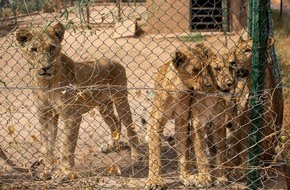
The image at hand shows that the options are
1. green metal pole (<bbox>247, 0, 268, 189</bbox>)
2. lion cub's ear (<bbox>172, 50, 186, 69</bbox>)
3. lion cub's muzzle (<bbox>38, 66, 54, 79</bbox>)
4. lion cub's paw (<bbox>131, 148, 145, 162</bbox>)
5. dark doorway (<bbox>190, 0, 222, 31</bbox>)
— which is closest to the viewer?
green metal pole (<bbox>247, 0, 268, 189</bbox>)

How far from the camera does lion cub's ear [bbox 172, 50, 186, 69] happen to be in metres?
4.68

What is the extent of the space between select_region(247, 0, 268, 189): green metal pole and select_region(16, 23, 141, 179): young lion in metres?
1.13

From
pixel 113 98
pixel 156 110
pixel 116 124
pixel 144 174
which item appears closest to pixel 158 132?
pixel 156 110

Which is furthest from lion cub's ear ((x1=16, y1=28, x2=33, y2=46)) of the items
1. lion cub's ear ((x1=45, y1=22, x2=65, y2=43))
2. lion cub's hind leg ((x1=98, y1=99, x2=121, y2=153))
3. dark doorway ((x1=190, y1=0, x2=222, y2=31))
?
dark doorway ((x1=190, y1=0, x2=222, y2=31))

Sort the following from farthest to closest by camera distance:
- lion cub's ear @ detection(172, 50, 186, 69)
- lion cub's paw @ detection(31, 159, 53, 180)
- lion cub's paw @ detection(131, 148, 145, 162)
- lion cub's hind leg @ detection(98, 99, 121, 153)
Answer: lion cub's hind leg @ detection(98, 99, 121, 153) → lion cub's paw @ detection(131, 148, 145, 162) → lion cub's paw @ detection(31, 159, 53, 180) → lion cub's ear @ detection(172, 50, 186, 69)

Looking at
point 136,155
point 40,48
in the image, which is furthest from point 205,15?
point 40,48

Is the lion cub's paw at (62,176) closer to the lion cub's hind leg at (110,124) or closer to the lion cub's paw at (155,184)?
the lion cub's paw at (155,184)

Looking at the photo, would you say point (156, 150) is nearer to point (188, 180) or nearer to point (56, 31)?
point (188, 180)

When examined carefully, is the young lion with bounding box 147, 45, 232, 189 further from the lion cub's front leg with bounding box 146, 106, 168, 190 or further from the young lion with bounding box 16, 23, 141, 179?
the young lion with bounding box 16, 23, 141, 179

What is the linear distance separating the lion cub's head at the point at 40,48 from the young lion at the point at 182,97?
3.24ft

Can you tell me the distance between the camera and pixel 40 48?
4.99 metres

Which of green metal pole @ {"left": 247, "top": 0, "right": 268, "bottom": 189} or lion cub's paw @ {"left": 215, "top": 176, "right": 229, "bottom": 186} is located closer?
green metal pole @ {"left": 247, "top": 0, "right": 268, "bottom": 189}

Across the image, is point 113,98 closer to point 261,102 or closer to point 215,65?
point 215,65

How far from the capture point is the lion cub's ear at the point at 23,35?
5.02m
